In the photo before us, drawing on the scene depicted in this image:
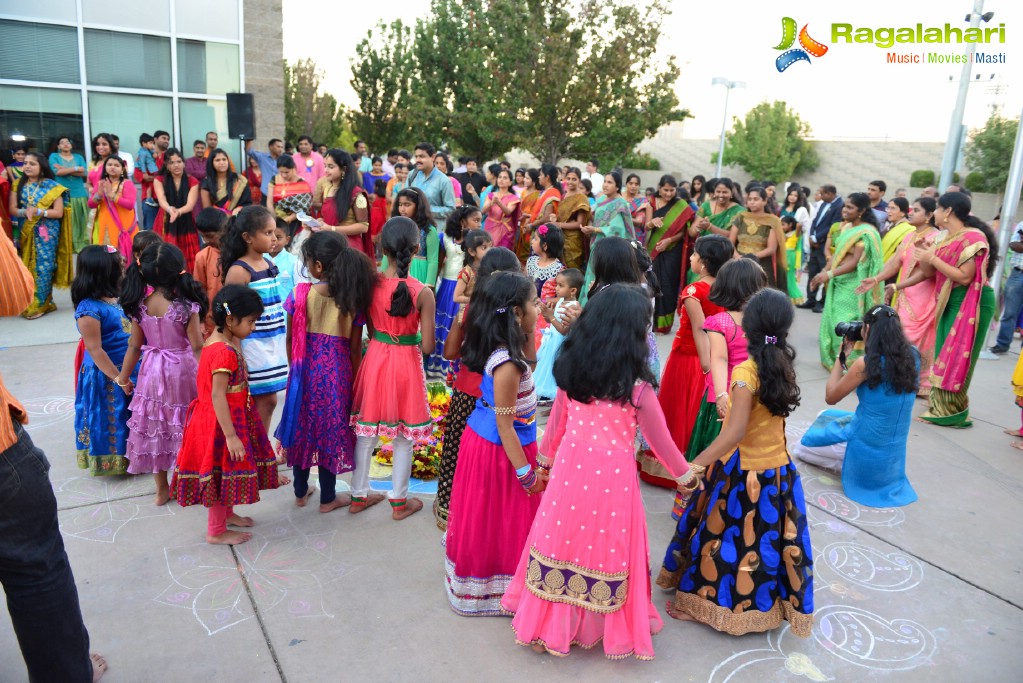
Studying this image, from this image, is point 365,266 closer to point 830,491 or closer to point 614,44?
point 830,491

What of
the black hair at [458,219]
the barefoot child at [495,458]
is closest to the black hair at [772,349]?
the barefoot child at [495,458]

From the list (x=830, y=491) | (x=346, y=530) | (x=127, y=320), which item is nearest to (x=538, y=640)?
(x=346, y=530)

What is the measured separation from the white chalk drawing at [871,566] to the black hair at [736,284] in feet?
4.36

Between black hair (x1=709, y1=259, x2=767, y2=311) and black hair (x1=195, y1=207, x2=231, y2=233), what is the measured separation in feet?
9.56

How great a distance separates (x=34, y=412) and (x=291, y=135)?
1037 inches

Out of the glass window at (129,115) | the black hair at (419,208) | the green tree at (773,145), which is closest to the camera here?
the black hair at (419,208)

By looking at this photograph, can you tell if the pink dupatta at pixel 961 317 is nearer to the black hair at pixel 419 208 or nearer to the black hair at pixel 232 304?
the black hair at pixel 419 208

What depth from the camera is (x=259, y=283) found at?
3648mm

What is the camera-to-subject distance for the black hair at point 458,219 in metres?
5.25

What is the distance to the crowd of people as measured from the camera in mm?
2447

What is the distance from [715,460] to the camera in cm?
273

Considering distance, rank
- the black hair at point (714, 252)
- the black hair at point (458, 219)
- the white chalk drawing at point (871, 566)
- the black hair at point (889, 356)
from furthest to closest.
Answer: the black hair at point (458, 219) < the black hair at point (714, 252) < the black hair at point (889, 356) < the white chalk drawing at point (871, 566)

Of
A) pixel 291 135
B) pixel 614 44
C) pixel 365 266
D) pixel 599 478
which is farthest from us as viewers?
pixel 291 135

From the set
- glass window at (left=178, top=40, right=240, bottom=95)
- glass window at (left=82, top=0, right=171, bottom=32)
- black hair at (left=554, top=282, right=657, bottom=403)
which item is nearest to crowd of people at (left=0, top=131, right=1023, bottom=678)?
black hair at (left=554, top=282, right=657, bottom=403)
